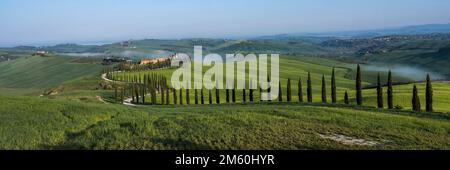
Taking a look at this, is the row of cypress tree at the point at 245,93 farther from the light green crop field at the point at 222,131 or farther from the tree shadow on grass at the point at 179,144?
the tree shadow on grass at the point at 179,144

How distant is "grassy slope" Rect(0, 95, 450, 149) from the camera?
2459 centimetres

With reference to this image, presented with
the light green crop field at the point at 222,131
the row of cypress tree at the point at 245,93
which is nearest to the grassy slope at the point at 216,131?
the light green crop field at the point at 222,131

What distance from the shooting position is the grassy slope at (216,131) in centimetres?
2459

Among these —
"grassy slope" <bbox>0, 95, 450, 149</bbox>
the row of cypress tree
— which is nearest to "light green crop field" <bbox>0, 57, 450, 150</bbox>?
"grassy slope" <bbox>0, 95, 450, 149</bbox>

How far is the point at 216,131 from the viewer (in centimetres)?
2706

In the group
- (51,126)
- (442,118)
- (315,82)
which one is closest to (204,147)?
(51,126)

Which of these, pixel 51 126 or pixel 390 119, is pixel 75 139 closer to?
pixel 51 126

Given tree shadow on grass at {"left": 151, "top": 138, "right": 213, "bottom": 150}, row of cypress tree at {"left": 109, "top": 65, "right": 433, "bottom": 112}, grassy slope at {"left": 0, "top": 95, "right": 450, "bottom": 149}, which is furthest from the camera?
row of cypress tree at {"left": 109, "top": 65, "right": 433, "bottom": 112}

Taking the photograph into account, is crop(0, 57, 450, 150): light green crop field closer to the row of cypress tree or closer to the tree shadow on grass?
the tree shadow on grass

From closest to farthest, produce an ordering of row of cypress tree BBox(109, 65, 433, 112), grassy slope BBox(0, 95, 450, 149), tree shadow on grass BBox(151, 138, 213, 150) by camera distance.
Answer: tree shadow on grass BBox(151, 138, 213, 150) < grassy slope BBox(0, 95, 450, 149) < row of cypress tree BBox(109, 65, 433, 112)

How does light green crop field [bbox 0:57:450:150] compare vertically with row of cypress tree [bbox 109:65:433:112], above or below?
above
